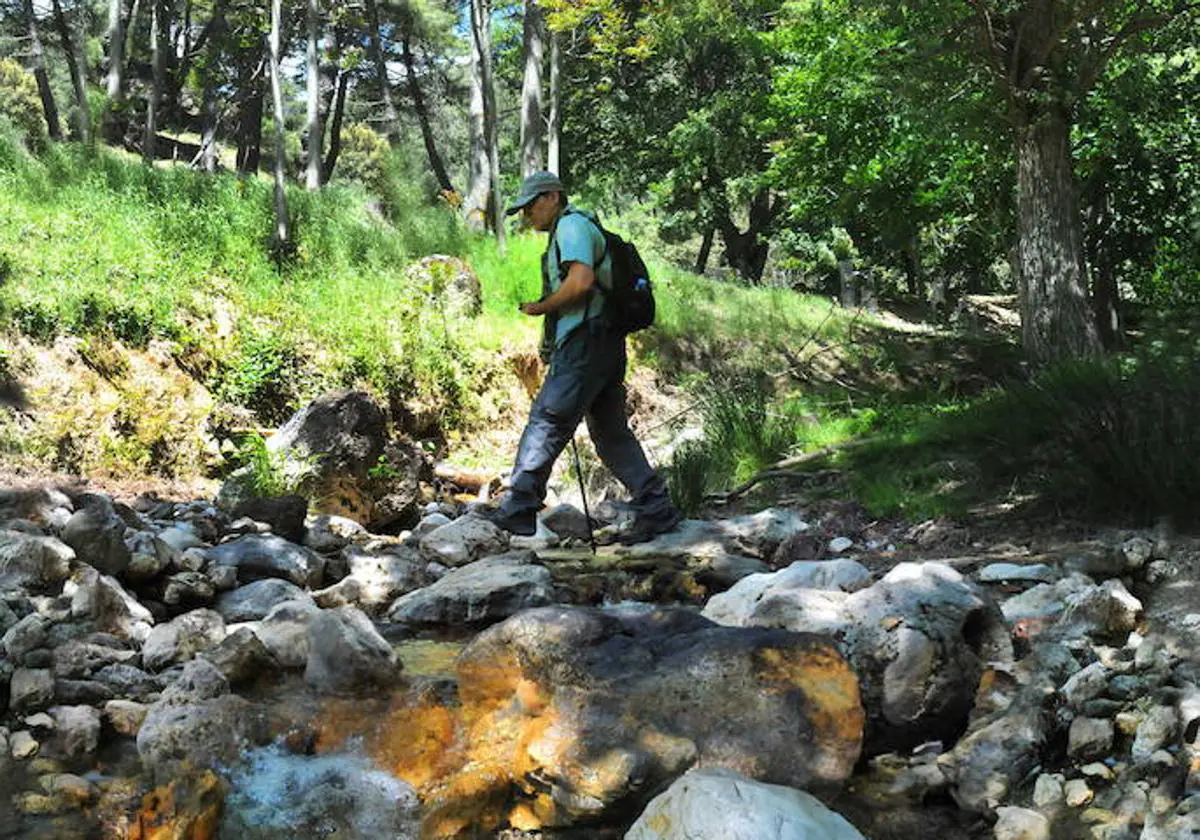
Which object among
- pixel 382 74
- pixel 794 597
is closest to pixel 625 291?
pixel 794 597

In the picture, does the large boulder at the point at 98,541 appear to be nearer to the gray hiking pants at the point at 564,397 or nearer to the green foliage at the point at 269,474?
the gray hiking pants at the point at 564,397

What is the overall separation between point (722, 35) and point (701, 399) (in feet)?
50.4

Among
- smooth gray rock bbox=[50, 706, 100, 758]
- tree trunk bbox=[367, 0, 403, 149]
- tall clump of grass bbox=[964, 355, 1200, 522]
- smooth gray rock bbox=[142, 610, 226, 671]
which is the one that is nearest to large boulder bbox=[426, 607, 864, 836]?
smooth gray rock bbox=[50, 706, 100, 758]

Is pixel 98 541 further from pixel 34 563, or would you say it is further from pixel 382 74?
pixel 382 74

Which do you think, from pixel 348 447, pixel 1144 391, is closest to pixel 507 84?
pixel 348 447

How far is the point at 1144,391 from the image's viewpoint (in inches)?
211

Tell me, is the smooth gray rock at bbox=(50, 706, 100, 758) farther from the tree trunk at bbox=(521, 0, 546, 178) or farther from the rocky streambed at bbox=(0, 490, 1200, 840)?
the tree trunk at bbox=(521, 0, 546, 178)

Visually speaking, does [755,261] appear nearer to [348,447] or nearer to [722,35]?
[722,35]

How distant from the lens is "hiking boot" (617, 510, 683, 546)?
627cm

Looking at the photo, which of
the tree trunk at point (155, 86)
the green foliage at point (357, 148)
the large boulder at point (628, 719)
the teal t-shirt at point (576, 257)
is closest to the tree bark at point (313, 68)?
the tree trunk at point (155, 86)

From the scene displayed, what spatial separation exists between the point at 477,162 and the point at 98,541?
43.3 ft

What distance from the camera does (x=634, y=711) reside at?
123 inches

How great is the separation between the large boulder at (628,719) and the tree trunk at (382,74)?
70.3 ft

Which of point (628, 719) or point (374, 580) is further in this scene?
point (374, 580)
